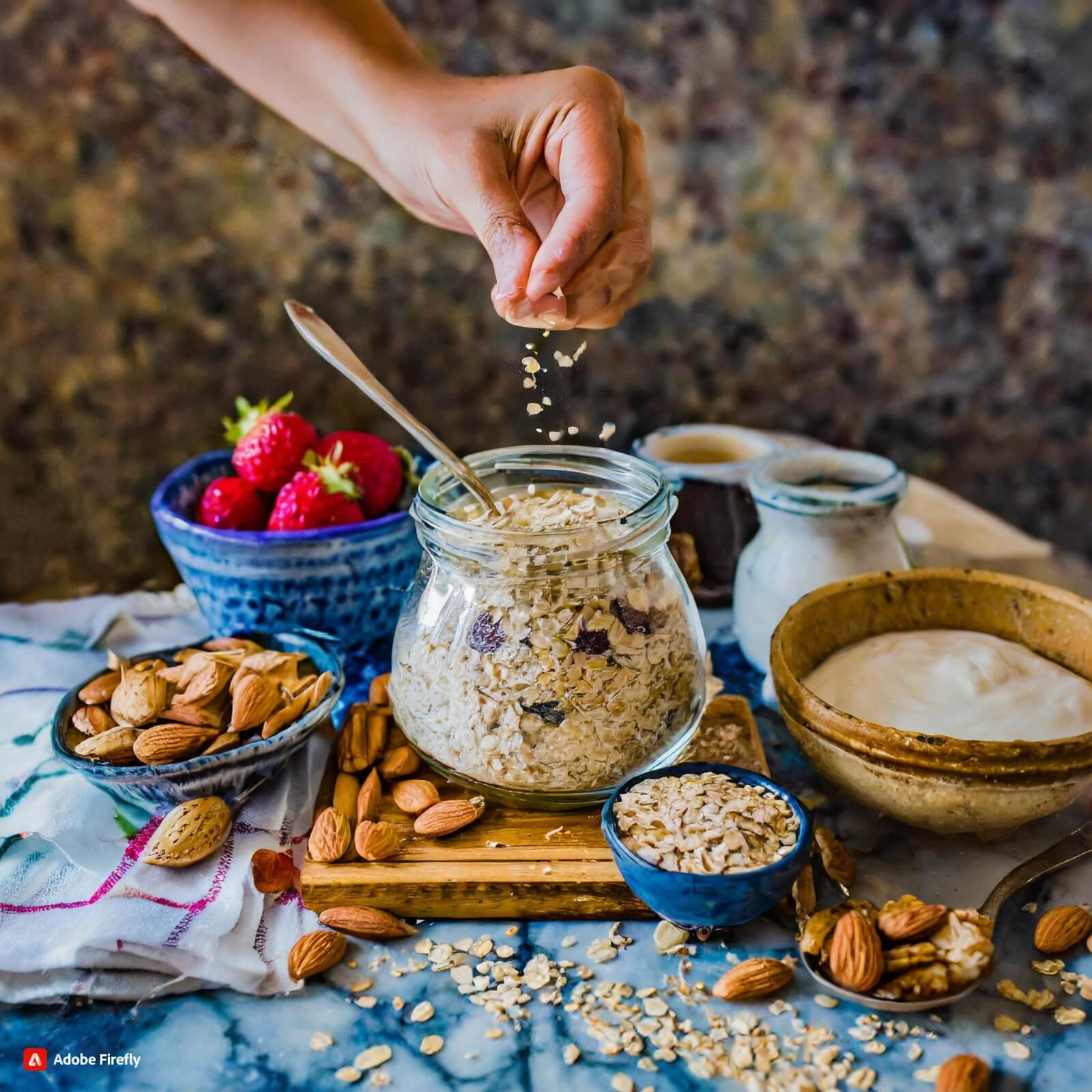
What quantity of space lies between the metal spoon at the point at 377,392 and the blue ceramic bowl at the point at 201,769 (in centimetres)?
21

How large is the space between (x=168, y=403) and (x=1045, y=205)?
1.40 m

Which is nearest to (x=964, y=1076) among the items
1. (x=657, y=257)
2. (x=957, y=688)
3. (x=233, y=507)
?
(x=957, y=688)

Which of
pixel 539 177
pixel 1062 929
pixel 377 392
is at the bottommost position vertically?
pixel 1062 929

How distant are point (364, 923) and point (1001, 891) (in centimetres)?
44

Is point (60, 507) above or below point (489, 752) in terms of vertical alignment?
below

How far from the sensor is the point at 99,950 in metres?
0.72

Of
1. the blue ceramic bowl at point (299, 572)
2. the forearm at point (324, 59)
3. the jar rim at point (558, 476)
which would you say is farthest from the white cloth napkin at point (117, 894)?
the forearm at point (324, 59)

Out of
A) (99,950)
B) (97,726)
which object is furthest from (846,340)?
(99,950)

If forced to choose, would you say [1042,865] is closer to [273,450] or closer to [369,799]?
[369,799]

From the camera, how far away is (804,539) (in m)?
1.03

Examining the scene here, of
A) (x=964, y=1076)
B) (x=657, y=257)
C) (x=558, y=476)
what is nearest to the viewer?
(x=964, y=1076)

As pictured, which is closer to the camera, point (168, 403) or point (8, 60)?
point (8, 60)

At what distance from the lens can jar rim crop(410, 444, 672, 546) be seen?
0.82m

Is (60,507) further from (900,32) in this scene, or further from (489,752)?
(900,32)
